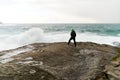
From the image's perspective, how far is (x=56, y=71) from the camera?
11312 mm

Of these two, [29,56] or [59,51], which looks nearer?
[29,56]

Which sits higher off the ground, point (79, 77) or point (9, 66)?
point (9, 66)

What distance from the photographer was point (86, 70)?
1180 centimetres

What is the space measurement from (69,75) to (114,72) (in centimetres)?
223

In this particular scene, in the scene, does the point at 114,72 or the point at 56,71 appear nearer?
the point at 114,72

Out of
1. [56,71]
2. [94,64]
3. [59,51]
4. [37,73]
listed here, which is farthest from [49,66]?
[59,51]

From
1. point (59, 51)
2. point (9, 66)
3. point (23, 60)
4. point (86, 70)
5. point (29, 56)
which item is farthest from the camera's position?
point (59, 51)

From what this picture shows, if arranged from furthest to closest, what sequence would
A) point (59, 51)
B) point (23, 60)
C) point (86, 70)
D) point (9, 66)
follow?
point (59, 51)
point (23, 60)
point (86, 70)
point (9, 66)

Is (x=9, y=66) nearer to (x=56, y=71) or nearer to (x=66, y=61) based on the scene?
(x=56, y=71)

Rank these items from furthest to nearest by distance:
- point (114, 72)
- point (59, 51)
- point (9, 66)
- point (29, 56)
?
point (59, 51)
point (29, 56)
point (9, 66)
point (114, 72)

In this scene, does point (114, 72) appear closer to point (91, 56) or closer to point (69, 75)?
point (69, 75)

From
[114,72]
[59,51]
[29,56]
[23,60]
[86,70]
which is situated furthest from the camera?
[59,51]

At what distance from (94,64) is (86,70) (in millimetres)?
903

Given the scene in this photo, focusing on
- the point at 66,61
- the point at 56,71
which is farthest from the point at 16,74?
the point at 66,61
